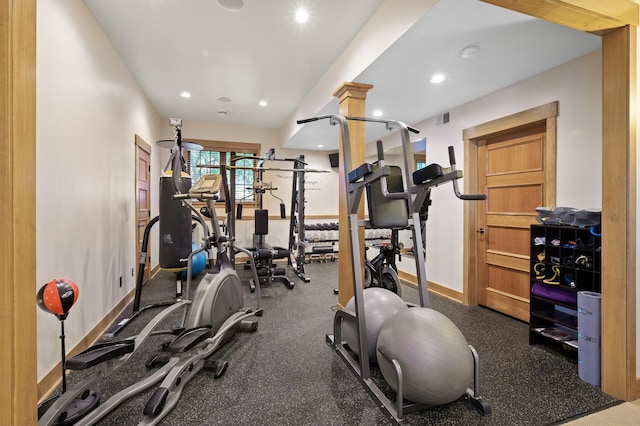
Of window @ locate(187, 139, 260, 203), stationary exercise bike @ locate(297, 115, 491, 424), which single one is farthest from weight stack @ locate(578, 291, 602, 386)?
window @ locate(187, 139, 260, 203)

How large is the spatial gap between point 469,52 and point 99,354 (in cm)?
344

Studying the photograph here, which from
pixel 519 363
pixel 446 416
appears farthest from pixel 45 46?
pixel 519 363

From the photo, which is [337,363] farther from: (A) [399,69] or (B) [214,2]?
(B) [214,2]

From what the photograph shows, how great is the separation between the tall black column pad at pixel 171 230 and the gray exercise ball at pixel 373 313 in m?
2.09

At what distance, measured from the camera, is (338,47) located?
320 centimetres

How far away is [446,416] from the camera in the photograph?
1763 mm

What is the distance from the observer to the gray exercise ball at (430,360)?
161 cm

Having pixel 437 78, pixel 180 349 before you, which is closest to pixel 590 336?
pixel 437 78

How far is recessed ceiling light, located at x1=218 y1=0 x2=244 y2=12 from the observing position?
8.18 feet

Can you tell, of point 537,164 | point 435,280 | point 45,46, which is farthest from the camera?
point 435,280

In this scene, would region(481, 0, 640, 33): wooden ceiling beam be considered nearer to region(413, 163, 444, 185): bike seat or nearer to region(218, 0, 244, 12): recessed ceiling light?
region(413, 163, 444, 185): bike seat

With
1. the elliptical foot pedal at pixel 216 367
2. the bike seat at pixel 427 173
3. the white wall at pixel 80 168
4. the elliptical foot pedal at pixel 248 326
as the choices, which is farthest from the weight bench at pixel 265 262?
the bike seat at pixel 427 173

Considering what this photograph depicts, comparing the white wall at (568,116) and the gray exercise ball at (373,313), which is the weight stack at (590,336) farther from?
the gray exercise ball at (373,313)

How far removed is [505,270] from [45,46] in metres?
4.80
